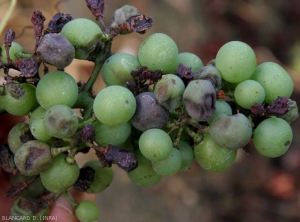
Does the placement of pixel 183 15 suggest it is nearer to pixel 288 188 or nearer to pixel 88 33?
pixel 288 188

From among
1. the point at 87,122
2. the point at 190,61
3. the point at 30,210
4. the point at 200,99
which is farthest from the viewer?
the point at 30,210

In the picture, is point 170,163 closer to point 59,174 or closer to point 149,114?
point 149,114

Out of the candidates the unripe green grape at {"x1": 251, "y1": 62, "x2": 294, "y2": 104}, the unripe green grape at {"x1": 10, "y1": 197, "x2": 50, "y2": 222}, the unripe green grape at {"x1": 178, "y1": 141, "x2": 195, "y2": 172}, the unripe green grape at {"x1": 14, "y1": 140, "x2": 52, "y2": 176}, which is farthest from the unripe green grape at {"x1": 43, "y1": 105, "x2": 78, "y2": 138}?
the unripe green grape at {"x1": 251, "y1": 62, "x2": 294, "y2": 104}

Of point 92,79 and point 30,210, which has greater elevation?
point 92,79


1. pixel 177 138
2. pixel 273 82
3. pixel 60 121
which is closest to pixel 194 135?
pixel 177 138

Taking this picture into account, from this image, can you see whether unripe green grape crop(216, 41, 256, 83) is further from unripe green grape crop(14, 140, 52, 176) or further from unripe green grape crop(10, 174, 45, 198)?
unripe green grape crop(10, 174, 45, 198)

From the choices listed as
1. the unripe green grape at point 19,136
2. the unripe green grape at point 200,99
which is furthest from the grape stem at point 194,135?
the unripe green grape at point 19,136
